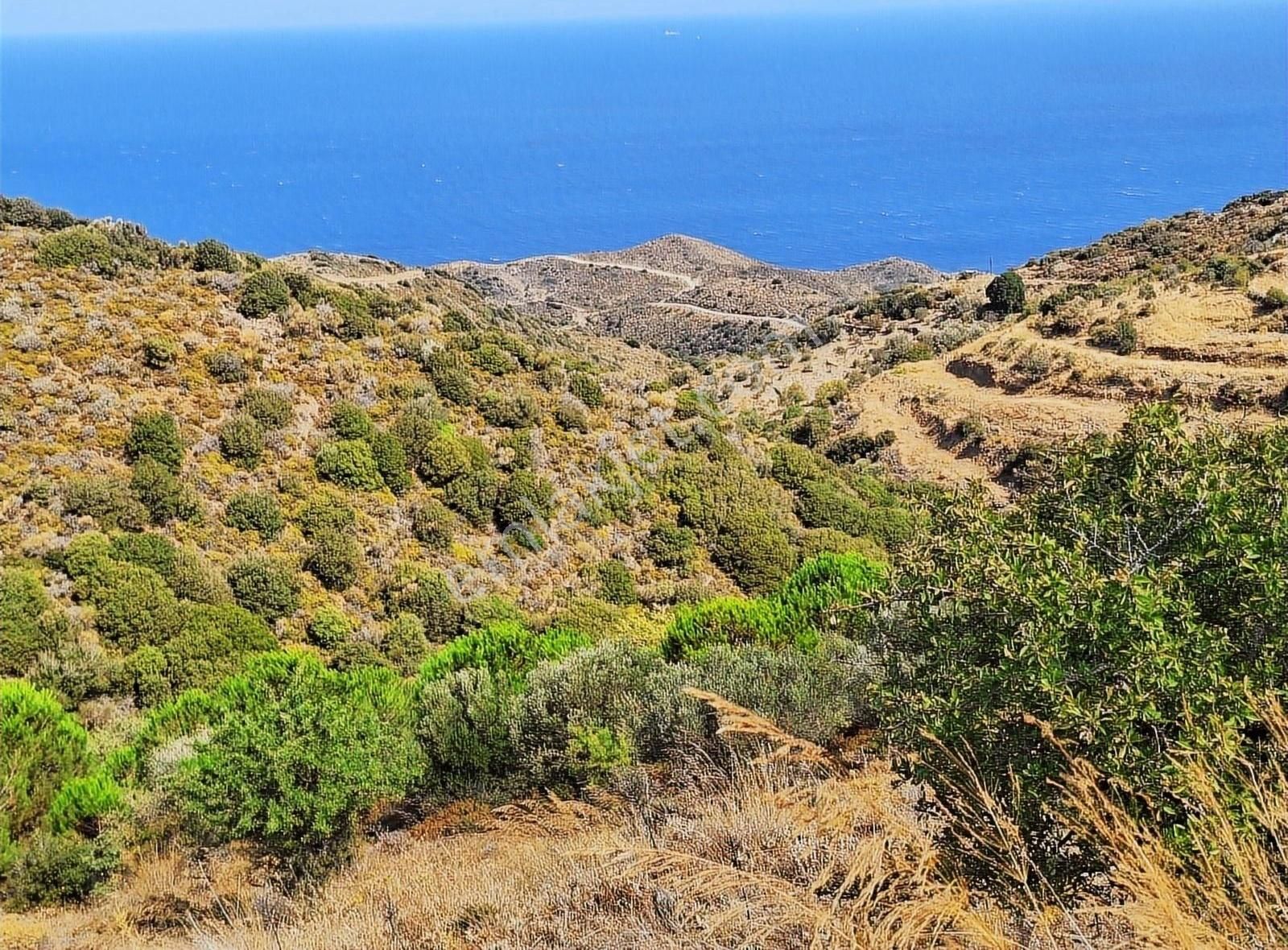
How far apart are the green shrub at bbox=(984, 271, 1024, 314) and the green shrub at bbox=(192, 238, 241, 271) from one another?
32.2m

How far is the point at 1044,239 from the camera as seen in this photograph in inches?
4560

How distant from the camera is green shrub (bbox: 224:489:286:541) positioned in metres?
14.4

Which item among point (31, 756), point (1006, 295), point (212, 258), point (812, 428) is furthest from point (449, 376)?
point (1006, 295)

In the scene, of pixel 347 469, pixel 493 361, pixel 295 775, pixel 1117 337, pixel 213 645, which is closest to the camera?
pixel 295 775

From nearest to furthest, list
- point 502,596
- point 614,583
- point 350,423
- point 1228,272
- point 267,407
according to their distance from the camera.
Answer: point 502,596 → point 614,583 → point 267,407 → point 350,423 → point 1228,272

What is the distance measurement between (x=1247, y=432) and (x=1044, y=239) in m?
126

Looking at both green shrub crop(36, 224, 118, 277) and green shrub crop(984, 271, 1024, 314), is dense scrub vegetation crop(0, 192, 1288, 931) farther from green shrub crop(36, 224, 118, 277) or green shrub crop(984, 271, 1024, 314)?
green shrub crop(984, 271, 1024, 314)

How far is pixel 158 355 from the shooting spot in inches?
650

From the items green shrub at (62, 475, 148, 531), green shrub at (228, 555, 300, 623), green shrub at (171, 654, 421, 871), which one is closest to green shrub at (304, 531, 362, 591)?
green shrub at (228, 555, 300, 623)

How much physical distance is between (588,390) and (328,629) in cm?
880

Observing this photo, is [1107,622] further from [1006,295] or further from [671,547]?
[1006,295]

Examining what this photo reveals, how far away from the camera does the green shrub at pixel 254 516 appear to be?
47.1 ft

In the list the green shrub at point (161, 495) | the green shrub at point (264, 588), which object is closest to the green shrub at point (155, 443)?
the green shrub at point (161, 495)

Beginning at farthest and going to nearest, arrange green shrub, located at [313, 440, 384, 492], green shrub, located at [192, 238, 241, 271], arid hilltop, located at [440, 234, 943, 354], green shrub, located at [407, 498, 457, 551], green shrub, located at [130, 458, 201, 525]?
arid hilltop, located at [440, 234, 943, 354] → green shrub, located at [192, 238, 241, 271] → green shrub, located at [313, 440, 384, 492] → green shrub, located at [407, 498, 457, 551] → green shrub, located at [130, 458, 201, 525]
